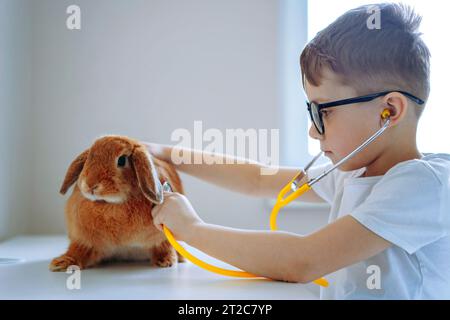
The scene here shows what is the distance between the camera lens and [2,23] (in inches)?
44.0

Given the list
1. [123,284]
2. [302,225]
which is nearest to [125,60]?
[302,225]

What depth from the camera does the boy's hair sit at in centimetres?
78

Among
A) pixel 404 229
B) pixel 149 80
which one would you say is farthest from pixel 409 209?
pixel 149 80

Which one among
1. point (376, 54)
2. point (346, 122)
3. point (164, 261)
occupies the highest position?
point (376, 54)

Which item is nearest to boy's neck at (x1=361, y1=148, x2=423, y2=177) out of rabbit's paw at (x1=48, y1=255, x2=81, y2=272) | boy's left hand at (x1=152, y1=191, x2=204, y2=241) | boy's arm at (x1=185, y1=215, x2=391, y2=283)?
boy's arm at (x1=185, y1=215, x2=391, y2=283)

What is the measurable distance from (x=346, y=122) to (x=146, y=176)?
33cm

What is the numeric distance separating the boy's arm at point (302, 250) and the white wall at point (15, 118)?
0.68m

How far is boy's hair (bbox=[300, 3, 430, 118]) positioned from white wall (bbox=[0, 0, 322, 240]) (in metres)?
0.53

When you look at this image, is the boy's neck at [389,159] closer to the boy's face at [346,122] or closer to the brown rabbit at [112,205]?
the boy's face at [346,122]

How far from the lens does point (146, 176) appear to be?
2.56 ft

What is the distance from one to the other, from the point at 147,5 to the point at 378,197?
0.87 metres

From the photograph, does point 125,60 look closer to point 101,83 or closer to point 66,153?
point 101,83

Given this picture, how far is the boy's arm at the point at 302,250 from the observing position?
677 mm

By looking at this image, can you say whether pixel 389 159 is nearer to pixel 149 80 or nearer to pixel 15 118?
pixel 149 80
